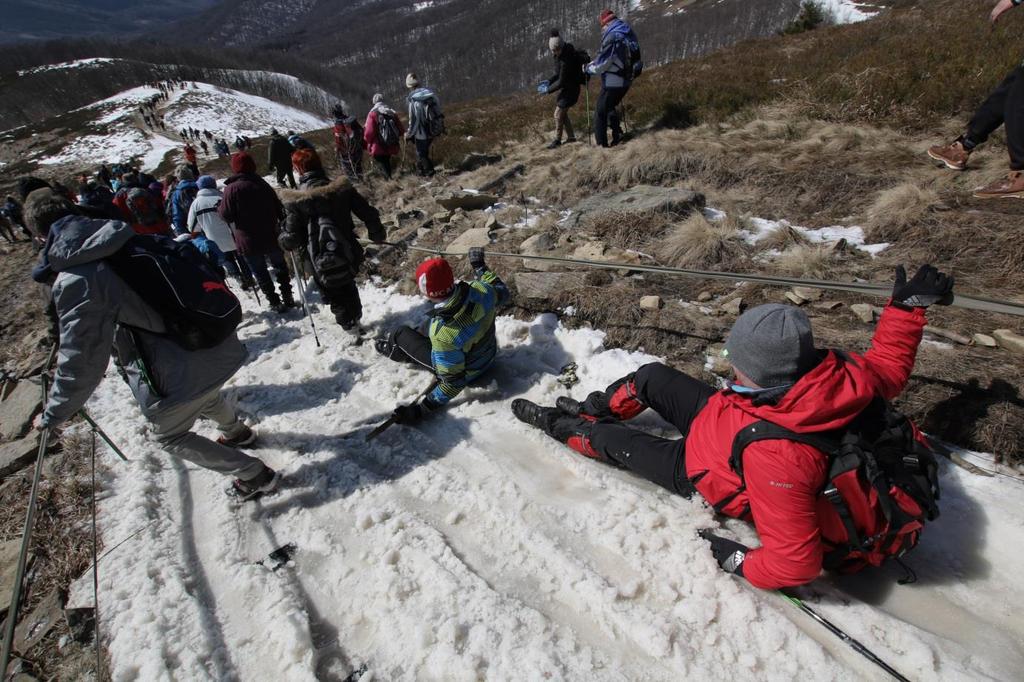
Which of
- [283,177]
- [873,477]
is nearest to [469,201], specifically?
[873,477]

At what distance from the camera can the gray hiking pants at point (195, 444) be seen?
3059 millimetres

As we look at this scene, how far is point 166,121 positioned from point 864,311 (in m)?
79.9

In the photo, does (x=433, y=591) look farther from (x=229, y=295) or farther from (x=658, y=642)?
(x=229, y=295)

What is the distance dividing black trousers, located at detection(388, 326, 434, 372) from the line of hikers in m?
0.59

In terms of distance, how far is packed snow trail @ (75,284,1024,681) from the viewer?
2.27 meters

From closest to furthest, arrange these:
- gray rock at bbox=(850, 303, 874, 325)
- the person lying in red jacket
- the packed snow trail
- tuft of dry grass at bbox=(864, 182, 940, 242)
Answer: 1. the person lying in red jacket
2. the packed snow trail
3. gray rock at bbox=(850, 303, 874, 325)
4. tuft of dry grass at bbox=(864, 182, 940, 242)

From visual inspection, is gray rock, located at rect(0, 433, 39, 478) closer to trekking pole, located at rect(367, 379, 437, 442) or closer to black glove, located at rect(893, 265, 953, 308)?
trekking pole, located at rect(367, 379, 437, 442)

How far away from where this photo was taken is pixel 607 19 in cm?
820

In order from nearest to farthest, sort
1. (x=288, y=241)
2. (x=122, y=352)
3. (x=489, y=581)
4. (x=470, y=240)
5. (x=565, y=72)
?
(x=489, y=581) → (x=122, y=352) → (x=288, y=241) → (x=470, y=240) → (x=565, y=72)

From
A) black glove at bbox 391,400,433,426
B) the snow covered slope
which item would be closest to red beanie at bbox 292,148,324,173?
black glove at bbox 391,400,433,426

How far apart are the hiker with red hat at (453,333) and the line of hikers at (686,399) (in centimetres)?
1

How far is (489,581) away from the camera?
2707 mm

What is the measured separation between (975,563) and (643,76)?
14.6 metres

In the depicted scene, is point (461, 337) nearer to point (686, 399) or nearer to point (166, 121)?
point (686, 399)
